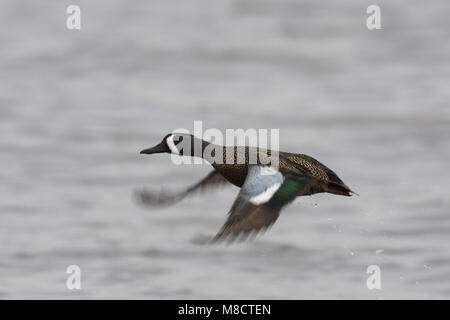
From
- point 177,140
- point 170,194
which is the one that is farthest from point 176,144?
point 170,194

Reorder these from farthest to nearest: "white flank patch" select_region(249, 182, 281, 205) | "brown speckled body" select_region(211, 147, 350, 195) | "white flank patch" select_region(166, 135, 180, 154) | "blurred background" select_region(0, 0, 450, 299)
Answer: "blurred background" select_region(0, 0, 450, 299)
"white flank patch" select_region(166, 135, 180, 154)
"brown speckled body" select_region(211, 147, 350, 195)
"white flank patch" select_region(249, 182, 281, 205)

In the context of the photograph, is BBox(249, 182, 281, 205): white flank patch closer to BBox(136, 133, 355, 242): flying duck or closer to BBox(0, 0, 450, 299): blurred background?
BBox(136, 133, 355, 242): flying duck

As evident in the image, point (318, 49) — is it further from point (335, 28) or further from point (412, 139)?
point (412, 139)

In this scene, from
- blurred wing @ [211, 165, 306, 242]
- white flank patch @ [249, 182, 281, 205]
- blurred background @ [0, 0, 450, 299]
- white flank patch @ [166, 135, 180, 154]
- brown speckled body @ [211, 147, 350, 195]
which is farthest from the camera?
blurred background @ [0, 0, 450, 299]

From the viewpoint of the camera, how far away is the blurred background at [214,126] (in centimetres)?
742

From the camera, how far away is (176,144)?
596 cm

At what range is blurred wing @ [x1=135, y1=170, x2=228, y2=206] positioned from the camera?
5.96 meters

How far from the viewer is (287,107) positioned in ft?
35.1

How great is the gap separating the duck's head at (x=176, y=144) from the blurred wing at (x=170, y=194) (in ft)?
0.76

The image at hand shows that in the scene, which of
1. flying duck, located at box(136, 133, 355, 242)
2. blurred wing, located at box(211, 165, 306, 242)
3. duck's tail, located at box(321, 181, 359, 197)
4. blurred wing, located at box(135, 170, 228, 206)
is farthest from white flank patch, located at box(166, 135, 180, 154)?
duck's tail, located at box(321, 181, 359, 197)

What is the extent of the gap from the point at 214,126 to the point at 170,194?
4.11 meters

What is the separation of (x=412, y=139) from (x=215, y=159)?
4750mm

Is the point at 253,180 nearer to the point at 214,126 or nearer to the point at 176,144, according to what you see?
the point at 176,144

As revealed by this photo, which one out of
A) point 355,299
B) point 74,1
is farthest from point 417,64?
point 355,299
